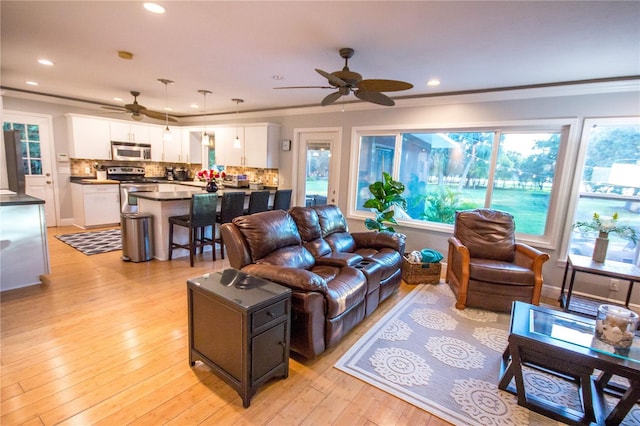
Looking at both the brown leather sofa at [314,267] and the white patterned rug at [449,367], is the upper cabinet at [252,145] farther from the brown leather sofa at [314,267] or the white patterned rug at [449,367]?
the white patterned rug at [449,367]

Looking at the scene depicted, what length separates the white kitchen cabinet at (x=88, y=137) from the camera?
588 cm

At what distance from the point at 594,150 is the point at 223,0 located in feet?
13.9

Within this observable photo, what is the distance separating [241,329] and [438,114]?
160 inches

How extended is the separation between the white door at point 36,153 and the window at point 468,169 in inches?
238

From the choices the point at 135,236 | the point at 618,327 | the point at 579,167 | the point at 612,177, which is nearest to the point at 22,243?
the point at 135,236

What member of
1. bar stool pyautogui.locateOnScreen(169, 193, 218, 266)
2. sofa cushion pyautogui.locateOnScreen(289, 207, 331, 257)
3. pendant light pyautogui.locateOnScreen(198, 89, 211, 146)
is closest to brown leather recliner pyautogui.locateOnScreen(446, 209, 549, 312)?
sofa cushion pyautogui.locateOnScreen(289, 207, 331, 257)

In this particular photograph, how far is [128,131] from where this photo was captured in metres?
6.64

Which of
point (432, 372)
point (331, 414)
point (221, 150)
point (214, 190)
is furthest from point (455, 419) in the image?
point (221, 150)

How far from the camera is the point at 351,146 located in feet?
16.8

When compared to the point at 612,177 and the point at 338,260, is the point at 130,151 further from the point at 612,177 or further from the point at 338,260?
the point at 612,177

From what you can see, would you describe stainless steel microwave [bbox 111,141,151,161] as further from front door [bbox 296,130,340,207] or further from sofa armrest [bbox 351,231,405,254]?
sofa armrest [bbox 351,231,405,254]

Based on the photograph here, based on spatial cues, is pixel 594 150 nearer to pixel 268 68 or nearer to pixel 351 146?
pixel 351 146

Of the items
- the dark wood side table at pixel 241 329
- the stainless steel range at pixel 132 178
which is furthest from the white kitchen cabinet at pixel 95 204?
the dark wood side table at pixel 241 329

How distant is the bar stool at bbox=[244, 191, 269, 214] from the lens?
188 inches
